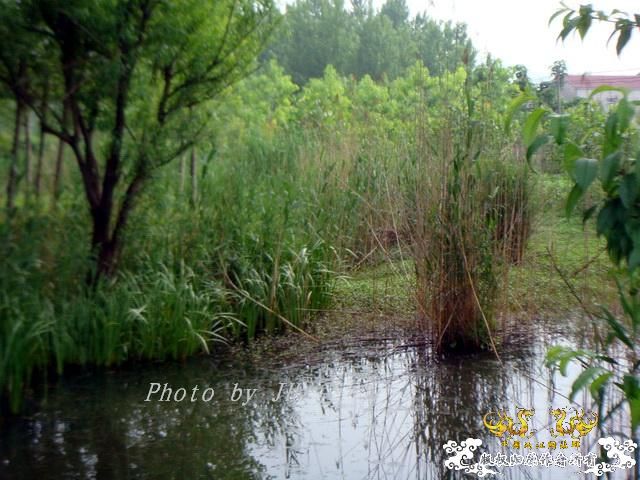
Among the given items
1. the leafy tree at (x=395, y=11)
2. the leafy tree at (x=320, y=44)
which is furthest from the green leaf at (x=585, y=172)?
the leafy tree at (x=395, y=11)

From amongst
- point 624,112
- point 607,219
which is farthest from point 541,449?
point 624,112

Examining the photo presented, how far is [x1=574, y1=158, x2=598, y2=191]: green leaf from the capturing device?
2.47m

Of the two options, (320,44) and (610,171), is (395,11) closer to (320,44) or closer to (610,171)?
(320,44)

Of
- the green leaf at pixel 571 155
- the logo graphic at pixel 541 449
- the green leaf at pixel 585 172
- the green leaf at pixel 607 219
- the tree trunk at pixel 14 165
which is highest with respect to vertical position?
the tree trunk at pixel 14 165

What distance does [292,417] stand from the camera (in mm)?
4582

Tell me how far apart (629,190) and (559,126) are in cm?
31

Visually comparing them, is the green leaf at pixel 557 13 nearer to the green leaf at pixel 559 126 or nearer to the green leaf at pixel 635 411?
the green leaf at pixel 559 126

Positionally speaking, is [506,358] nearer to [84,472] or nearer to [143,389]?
[143,389]

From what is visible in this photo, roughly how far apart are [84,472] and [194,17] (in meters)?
3.22

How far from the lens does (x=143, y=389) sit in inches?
198

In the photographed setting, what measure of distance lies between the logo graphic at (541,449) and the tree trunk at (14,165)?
11.0 ft

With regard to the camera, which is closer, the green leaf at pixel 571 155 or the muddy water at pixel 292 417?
the green leaf at pixel 571 155

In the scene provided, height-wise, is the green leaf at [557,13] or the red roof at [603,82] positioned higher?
the red roof at [603,82]

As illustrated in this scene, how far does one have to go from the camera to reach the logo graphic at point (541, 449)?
3.44 m
